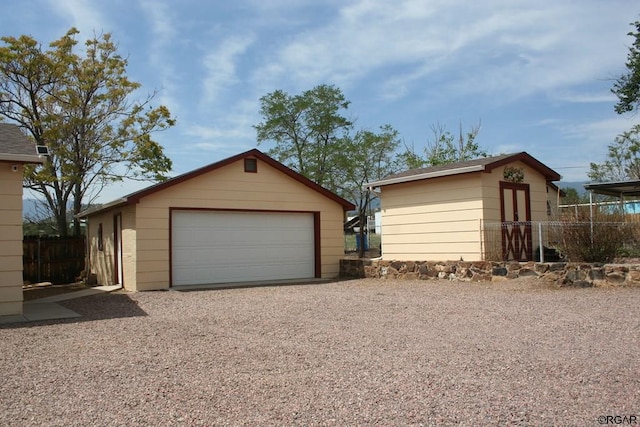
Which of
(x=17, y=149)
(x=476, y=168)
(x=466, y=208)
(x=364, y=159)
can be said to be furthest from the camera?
(x=364, y=159)

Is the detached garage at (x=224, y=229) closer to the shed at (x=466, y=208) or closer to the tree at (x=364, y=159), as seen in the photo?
the shed at (x=466, y=208)

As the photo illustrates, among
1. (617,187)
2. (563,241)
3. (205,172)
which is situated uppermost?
(205,172)

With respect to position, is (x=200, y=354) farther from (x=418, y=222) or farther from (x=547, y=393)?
(x=418, y=222)

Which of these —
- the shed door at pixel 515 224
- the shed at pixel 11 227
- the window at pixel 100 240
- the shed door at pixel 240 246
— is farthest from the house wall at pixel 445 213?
the shed at pixel 11 227

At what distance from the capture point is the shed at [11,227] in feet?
28.7

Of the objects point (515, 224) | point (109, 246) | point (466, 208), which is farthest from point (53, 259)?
point (515, 224)

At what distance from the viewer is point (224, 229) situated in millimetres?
14281

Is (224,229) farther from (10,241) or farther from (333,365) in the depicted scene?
(333,365)

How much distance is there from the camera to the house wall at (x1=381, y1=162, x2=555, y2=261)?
44.4ft

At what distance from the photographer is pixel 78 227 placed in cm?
2108

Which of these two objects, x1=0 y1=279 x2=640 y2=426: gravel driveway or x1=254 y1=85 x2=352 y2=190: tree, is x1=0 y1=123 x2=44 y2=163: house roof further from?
x1=254 y1=85 x2=352 y2=190: tree

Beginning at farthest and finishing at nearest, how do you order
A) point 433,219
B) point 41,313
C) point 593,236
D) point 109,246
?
1. point 109,246
2. point 433,219
3. point 593,236
4. point 41,313

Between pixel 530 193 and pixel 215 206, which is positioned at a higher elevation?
pixel 530 193

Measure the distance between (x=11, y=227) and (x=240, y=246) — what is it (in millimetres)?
6401
